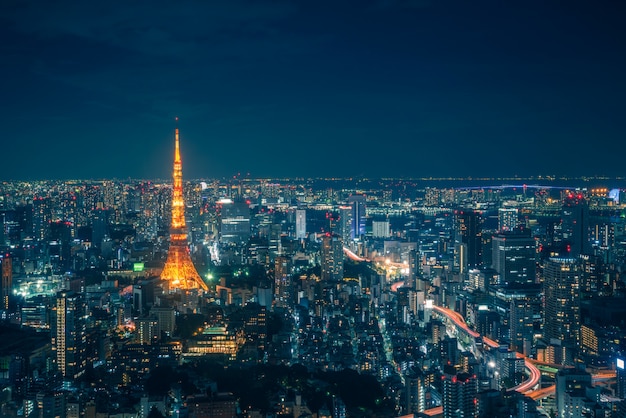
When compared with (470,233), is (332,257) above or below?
below

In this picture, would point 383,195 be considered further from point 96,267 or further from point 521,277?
point 96,267

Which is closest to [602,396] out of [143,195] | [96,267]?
[96,267]

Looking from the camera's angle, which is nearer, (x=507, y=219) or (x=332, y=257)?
(x=332, y=257)

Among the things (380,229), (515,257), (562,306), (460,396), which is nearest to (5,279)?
(460,396)

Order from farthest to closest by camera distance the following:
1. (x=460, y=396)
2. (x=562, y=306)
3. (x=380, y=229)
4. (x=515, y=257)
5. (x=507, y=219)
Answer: (x=380, y=229)
(x=507, y=219)
(x=515, y=257)
(x=562, y=306)
(x=460, y=396)

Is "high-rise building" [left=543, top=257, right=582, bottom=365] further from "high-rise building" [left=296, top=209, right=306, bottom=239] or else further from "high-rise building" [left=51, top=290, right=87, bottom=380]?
"high-rise building" [left=296, top=209, right=306, bottom=239]

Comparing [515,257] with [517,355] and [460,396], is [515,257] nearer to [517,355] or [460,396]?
[517,355]

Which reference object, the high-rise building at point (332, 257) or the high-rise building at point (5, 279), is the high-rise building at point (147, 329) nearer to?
the high-rise building at point (5, 279)
